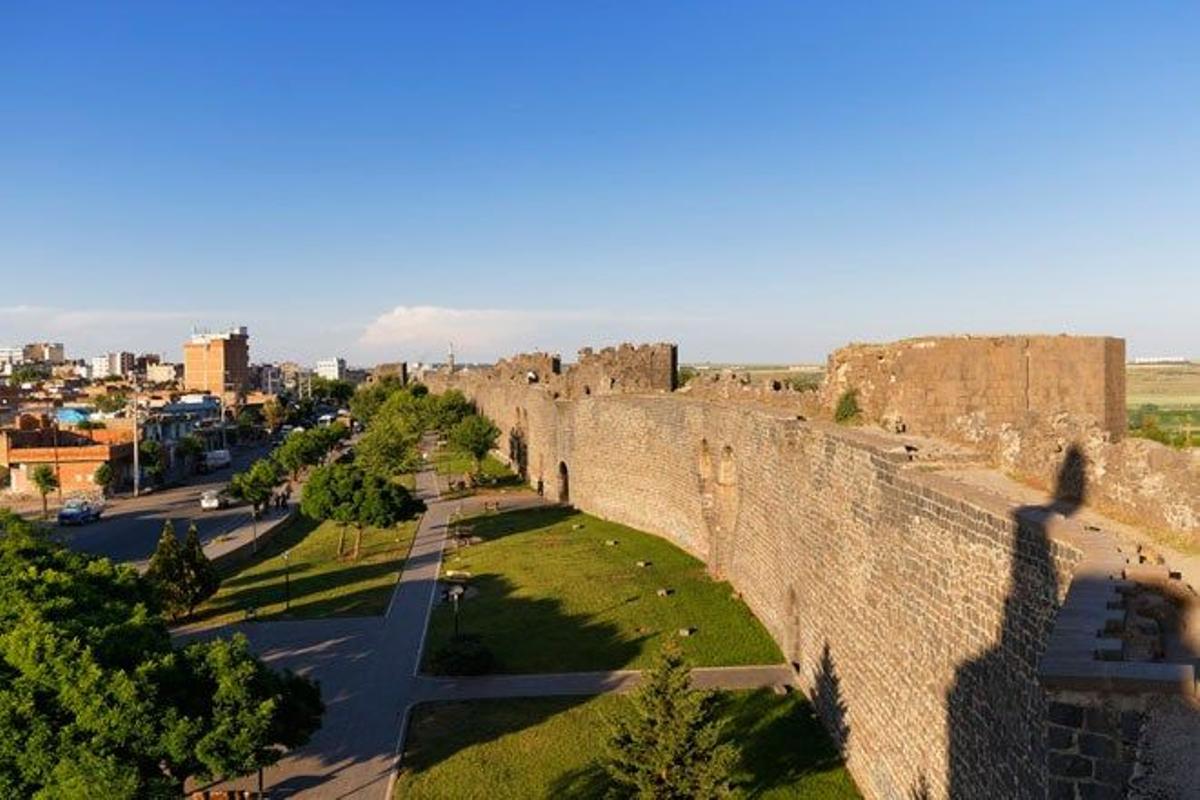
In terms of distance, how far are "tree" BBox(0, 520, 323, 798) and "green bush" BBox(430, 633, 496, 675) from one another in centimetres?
439

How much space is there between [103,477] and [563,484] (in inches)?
826

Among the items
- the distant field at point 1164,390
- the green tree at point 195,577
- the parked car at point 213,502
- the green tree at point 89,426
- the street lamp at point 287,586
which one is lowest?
the parked car at point 213,502

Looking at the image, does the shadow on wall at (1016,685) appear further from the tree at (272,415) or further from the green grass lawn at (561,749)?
the tree at (272,415)

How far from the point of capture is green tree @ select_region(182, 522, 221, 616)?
19.1 metres

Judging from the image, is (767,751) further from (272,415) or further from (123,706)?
(272,415)

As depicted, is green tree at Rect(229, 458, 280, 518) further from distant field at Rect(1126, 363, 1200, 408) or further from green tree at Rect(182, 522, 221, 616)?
distant field at Rect(1126, 363, 1200, 408)

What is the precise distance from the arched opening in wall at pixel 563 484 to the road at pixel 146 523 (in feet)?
37.3

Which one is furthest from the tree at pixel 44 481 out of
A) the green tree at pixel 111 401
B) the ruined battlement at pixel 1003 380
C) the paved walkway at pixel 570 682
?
the ruined battlement at pixel 1003 380

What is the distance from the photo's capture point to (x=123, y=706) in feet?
27.1

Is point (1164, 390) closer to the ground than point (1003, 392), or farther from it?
closer to the ground

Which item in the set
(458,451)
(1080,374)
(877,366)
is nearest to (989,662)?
(1080,374)

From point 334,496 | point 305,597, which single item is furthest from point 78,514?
point 305,597

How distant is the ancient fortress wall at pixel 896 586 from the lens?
6.24m

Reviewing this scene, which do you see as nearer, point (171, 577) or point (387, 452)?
point (171, 577)
